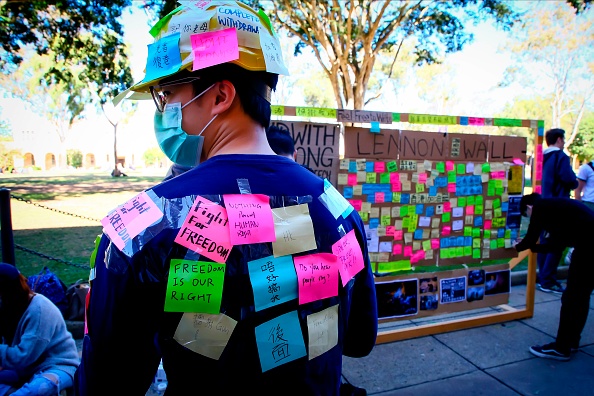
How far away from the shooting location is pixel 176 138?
1.16m

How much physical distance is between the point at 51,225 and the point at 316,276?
9404 millimetres

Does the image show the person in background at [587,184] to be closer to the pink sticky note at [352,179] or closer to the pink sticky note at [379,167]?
the pink sticky note at [379,167]

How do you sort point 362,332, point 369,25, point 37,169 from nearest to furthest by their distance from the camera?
point 362,332 < point 37,169 < point 369,25

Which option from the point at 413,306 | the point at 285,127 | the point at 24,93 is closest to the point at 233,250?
the point at 285,127

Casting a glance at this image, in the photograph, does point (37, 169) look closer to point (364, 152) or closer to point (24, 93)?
point (24, 93)

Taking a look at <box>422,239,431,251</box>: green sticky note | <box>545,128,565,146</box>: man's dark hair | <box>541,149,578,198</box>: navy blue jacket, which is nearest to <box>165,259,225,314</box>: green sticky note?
<box>422,239,431,251</box>: green sticky note

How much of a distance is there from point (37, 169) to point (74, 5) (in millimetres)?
4211

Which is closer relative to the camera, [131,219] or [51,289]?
[131,219]

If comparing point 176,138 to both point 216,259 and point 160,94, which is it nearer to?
point 160,94

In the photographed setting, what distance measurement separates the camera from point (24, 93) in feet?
28.6

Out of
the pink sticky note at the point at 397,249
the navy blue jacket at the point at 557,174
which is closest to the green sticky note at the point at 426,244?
the pink sticky note at the point at 397,249

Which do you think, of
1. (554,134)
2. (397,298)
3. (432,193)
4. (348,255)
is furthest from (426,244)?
(348,255)

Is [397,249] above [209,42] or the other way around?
the other way around

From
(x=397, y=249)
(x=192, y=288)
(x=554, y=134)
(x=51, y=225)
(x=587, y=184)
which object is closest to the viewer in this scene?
(x=192, y=288)
